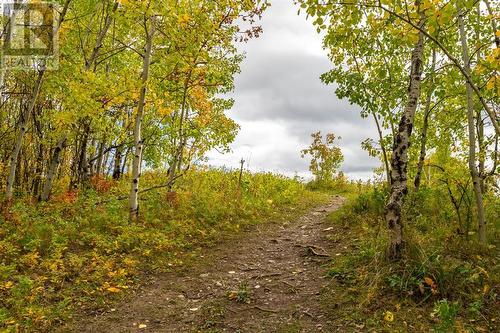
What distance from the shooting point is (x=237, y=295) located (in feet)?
24.2

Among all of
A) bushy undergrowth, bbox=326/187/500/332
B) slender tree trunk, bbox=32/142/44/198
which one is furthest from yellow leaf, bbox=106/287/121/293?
slender tree trunk, bbox=32/142/44/198

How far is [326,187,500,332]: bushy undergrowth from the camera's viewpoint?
19.2 ft

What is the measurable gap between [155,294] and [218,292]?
1.31 meters

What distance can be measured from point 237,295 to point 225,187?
8.97 m

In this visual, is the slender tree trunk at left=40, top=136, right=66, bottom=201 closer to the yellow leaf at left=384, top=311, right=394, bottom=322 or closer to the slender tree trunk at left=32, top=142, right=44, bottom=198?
the slender tree trunk at left=32, top=142, right=44, bottom=198

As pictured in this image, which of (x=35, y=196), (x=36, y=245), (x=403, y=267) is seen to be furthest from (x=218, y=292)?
(x=35, y=196)

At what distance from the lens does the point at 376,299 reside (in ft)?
21.3

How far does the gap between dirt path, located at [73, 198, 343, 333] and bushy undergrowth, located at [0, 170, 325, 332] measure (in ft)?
2.09

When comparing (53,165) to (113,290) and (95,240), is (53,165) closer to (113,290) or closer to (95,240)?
(95,240)

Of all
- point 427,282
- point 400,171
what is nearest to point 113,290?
point 427,282

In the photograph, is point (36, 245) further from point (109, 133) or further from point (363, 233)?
point (363, 233)

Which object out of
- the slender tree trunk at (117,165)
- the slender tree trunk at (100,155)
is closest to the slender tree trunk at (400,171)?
the slender tree trunk at (100,155)

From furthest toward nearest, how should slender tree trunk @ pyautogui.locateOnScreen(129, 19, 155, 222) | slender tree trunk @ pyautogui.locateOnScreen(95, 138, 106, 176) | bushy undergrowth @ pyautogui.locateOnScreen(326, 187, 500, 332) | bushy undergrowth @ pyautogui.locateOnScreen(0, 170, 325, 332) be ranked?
slender tree trunk @ pyautogui.locateOnScreen(95, 138, 106, 176), slender tree trunk @ pyautogui.locateOnScreen(129, 19, 155, 222), bushy undergrowth @ pyautogui.locateOnScreen(0, 170, 325, 332), bushy undergrowth @ pyautogui.locateOnScreen(326, 187, 500, 332)

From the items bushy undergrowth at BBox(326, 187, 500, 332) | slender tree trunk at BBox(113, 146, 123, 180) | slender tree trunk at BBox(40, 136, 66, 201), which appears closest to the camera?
bushy undergrowth at BBox(326, 187, 500, 332)
